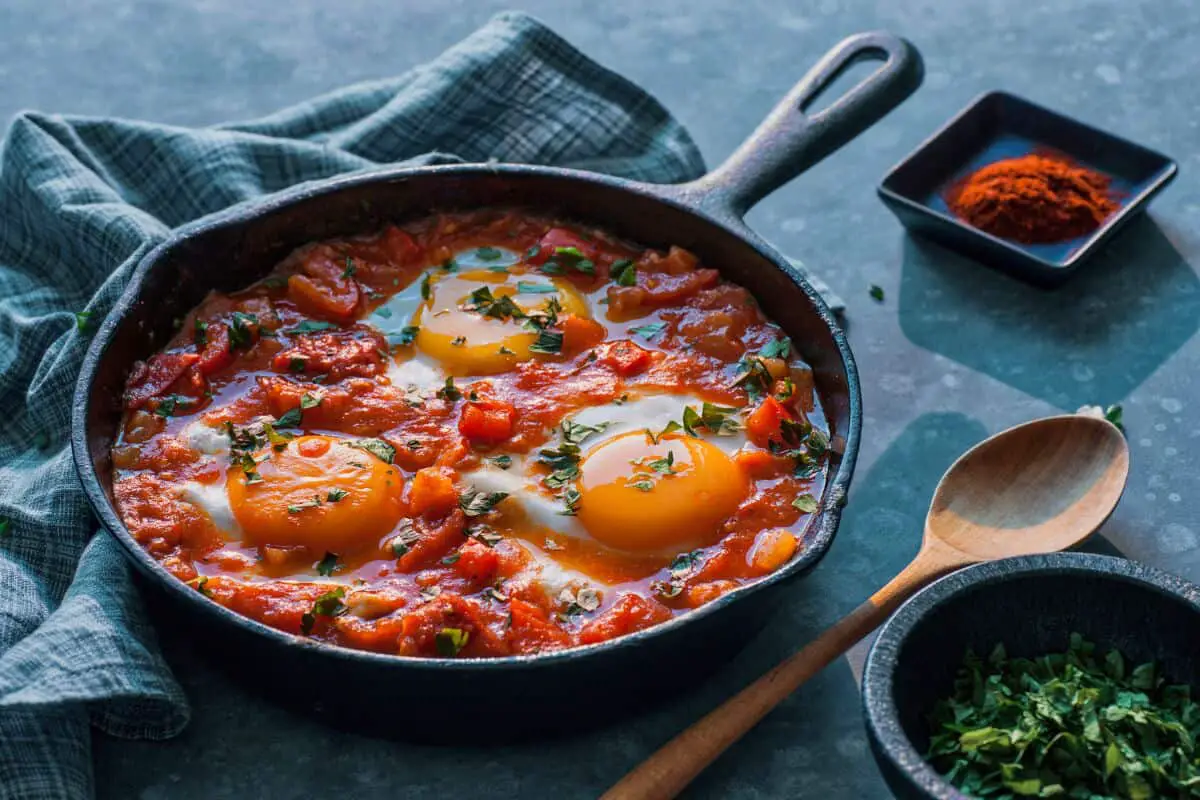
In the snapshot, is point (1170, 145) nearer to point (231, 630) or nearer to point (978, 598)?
point (978, 598)

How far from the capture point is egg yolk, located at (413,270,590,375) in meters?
4.04

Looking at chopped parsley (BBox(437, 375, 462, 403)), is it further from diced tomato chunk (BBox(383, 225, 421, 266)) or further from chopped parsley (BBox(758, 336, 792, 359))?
chopped parsley (BBox(758, 336, 792, 359))

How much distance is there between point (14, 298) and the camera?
4.55 metres

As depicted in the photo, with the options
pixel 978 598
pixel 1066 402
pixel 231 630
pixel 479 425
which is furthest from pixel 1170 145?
pixel 231 630

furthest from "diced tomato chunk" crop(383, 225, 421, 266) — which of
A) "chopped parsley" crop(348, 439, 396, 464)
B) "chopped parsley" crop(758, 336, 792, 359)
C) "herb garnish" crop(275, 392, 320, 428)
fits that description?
"chopped parsley" crop(758, 336, 792, 359)

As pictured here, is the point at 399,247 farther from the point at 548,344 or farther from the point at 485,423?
the point at 485,423

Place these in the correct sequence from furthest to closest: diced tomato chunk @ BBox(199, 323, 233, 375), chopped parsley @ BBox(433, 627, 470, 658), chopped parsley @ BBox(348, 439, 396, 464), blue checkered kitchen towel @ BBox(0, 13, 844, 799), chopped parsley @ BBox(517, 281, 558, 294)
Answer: chopped parsley @ BBox(517, 281, 558, 294) < diced tomato chunk @ BBox(199, 323, 233, 375) < chopped parsley @ BBox(348, 439, 396, 464) < blue checkered kitchen towel @ BBox(0, 13, 844, 799) < chopped parsley @ BBox(433, 627, 470, 658)

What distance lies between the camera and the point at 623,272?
4305 mm

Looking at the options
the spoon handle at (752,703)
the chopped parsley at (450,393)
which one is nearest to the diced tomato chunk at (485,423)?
the chopped parsley at (450,393)

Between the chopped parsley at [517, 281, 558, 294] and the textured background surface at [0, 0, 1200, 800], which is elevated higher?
the chopped parsley at [517, 281, 558, 294]

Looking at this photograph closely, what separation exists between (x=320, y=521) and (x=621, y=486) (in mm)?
751

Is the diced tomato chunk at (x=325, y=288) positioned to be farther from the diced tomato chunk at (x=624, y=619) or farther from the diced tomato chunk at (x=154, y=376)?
the diced tomato chunk at (x=624, y=619)

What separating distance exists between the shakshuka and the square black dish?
101cm

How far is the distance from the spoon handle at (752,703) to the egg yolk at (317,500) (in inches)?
35.2
